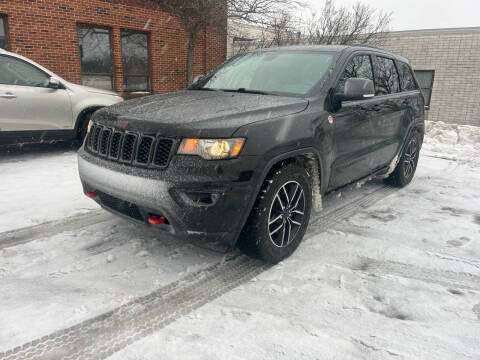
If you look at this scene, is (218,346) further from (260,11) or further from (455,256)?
(260,11)

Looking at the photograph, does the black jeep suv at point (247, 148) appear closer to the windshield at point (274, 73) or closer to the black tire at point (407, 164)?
the windshield at point (274, 73)

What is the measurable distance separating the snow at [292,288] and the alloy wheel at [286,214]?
0.72 ft

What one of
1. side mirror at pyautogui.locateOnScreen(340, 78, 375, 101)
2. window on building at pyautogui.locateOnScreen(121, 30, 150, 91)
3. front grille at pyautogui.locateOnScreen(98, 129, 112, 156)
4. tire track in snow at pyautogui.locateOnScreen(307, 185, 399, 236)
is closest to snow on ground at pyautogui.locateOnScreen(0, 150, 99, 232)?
front grille at pyautogui.locateOnScreen(98, 129, 112, 156)

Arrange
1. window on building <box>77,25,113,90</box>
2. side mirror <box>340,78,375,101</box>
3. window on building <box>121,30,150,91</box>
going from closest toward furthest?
side mirror <box>340,78,375,101</box>
window on building <box>77,25,113,90</box>
window on building <box>121,30,150,91</box>

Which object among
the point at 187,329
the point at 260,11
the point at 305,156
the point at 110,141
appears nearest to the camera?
the point at 187,329

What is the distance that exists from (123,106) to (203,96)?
72 centimetres

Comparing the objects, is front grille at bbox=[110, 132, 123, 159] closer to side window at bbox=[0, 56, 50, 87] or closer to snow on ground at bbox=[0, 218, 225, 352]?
snow on ground at bbox=[0, 218, 225, 352]

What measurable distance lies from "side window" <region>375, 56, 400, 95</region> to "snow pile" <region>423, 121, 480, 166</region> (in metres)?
3.89

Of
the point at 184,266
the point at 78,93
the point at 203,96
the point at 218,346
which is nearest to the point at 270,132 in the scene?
the point at 203,96

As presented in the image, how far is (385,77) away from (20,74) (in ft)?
18.6

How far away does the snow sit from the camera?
2.14 metres

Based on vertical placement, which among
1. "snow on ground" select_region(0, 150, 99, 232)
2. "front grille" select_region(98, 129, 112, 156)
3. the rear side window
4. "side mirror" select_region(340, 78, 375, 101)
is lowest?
"snow on ground" select_region(0, 150, 99, 232)

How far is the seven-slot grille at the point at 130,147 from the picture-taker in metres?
2.55

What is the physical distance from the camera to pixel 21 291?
2578mm
